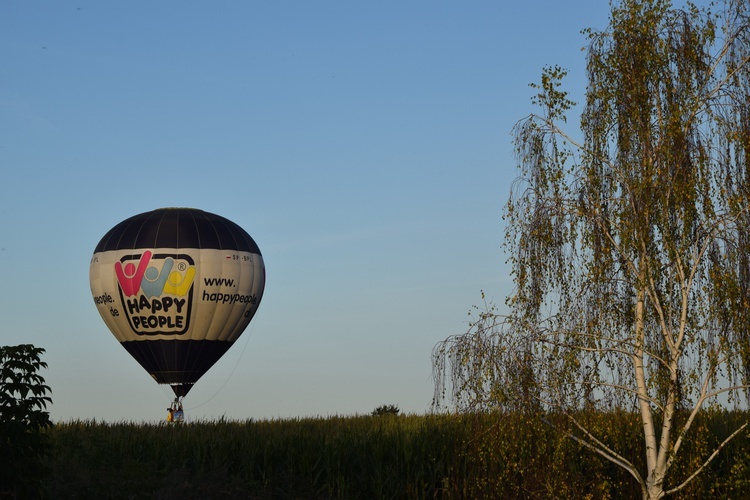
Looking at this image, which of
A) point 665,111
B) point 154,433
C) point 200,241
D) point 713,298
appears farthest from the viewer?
point 200,241

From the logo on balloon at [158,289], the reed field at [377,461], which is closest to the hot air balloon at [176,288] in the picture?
the logo on balloon at [158,289]

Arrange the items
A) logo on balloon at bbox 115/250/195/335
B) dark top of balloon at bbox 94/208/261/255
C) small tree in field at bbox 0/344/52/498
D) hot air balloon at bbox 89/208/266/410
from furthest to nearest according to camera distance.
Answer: dark top of balloon at bbox 94/208/261/255 < hot air balloon at bbox 89/208/266/410 < logo on balloon at bbox 115/250/195/335 < small tree in field at bbox 0/344/52/498

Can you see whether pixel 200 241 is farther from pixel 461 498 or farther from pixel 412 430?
pixel 461 498

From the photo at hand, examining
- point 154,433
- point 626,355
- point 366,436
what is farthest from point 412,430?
point 626,355

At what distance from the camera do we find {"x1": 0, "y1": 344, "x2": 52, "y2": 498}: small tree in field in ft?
46.3

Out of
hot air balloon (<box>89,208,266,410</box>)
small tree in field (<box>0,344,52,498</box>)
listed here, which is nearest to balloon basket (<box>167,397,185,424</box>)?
hot air balloon (<box>89,208,266,410</box>)

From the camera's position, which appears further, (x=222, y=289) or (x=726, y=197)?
(x=222, y=289)

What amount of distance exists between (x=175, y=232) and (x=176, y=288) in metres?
2.22

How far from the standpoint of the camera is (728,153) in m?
16.1

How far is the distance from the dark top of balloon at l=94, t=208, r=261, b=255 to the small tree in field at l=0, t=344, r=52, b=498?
25.0 metres

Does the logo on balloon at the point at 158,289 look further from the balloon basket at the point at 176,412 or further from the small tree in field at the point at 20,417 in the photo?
the small tree in field at the point at 20,417

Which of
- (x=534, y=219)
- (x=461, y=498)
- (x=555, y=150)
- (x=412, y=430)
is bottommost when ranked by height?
(x=461, y=498)

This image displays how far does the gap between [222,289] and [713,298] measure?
2636 centimetres

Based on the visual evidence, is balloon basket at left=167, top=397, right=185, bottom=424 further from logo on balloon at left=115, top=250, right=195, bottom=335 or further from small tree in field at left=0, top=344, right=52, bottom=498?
small tree in field at left=0, top=344, right=52, bottom=498
